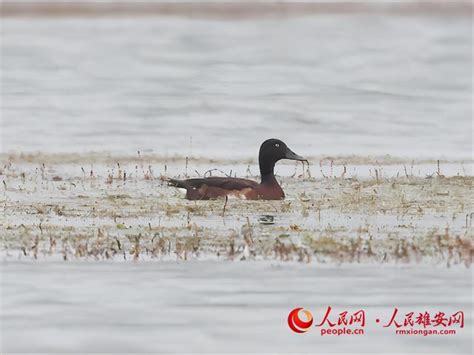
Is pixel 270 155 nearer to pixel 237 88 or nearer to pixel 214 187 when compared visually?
pixel 214 187

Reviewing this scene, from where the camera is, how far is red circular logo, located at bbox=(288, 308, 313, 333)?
10305 millimetres

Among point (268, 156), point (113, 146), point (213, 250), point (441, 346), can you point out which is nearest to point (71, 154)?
point (113, 146)

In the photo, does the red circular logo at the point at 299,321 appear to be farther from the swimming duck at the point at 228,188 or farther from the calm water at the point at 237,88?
the calm water at the point at 237,88

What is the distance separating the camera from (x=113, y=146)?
80.3ft

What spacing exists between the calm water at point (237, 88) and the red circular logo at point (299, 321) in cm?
1223

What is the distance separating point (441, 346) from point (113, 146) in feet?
49.2

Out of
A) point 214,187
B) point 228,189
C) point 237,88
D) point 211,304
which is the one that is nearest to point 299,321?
point 211,304

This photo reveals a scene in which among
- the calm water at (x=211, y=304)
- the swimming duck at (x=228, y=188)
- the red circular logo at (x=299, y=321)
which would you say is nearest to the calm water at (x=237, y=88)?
the swimming duck at (x=228, y=188)

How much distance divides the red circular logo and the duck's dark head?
712 cm

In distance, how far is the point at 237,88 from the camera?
34812 millimetres

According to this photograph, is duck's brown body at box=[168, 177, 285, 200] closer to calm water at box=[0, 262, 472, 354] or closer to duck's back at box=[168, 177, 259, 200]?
duck's back at box=[168, 177, 259, 200]

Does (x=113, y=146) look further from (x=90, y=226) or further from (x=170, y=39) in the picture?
(x=170, y=39)

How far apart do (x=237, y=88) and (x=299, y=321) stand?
24613 millimetres

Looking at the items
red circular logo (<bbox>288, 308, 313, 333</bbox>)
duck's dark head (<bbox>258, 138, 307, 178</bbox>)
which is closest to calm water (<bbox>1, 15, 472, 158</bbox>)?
duck's dark head (<bbox>258, 138, 307, 178</bbox>)
